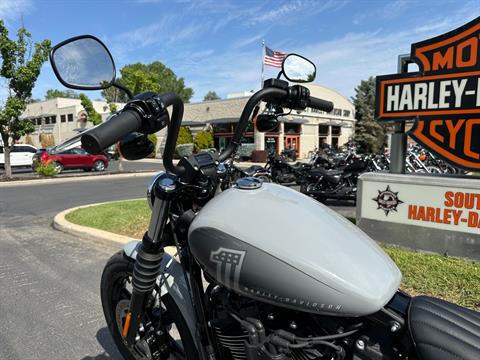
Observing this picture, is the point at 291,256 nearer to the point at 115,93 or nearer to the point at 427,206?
the point at 427,206

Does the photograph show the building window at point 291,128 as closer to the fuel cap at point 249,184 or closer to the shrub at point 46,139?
the shrub at point 46,139

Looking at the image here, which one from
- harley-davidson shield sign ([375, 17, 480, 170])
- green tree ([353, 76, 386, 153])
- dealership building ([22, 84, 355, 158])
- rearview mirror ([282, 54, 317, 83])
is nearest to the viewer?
rearview mirror ([282, 54, 317, 83])

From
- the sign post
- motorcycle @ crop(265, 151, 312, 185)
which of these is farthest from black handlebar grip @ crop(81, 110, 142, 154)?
motorcycle @ crop(265, 151, 312, 185)

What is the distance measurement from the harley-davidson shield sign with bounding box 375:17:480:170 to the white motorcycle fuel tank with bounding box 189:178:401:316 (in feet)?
13.7

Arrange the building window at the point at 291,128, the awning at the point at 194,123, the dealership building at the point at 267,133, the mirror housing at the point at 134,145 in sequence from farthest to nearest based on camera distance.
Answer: the awning at the point at 194,123, the building window at the point at 291,128, the dealership building at the point at 267,133, the mirror housing at the point at 134,145

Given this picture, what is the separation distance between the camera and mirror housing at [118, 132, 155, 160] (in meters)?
1.48

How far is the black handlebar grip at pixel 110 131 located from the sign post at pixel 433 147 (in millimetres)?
4481

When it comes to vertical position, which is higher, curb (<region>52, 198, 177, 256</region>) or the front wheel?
the front wheel

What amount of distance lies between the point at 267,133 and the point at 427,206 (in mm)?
27014

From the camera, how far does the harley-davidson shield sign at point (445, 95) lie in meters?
4.66

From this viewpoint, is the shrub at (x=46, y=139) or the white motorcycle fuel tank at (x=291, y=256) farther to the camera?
the shrub at (x=46, y=139)

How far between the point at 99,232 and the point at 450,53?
5683 millimetres

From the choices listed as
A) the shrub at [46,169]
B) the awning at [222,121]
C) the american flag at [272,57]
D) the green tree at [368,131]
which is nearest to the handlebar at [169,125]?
the shrub at [46,169]

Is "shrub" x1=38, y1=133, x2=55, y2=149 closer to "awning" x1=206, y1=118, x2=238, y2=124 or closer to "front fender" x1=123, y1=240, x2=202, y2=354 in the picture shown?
"awning" x1=206, y1=118, x2=238, y2=124
